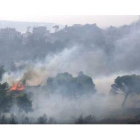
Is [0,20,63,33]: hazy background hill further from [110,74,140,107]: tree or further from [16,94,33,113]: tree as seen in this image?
[110,74,140,107]: tree

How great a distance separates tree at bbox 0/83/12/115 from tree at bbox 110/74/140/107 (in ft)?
4.29

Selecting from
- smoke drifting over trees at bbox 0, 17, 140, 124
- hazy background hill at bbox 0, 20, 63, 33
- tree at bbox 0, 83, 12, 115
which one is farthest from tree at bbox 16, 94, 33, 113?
hazy background hill at bbox 0, 20, 63, 33

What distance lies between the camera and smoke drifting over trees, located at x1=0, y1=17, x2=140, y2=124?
609 centimetres

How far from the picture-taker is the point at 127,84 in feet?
20.0

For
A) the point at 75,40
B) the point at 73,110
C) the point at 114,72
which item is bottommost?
the point at 73,110

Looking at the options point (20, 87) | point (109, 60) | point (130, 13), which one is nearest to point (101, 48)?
point (109, 60)

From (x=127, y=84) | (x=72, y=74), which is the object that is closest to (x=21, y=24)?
(x=72, y=74)

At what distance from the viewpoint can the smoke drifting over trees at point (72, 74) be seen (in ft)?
20.0

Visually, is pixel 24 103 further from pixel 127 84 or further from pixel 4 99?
pixel 127 84

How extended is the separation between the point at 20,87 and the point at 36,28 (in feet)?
2.56

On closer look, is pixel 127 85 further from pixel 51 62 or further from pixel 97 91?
pixel 51 62

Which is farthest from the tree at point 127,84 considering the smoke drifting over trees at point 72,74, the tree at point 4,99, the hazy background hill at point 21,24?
the tree at point 4,99

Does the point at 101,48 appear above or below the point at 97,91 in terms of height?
above

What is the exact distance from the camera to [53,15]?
20.0 ft
